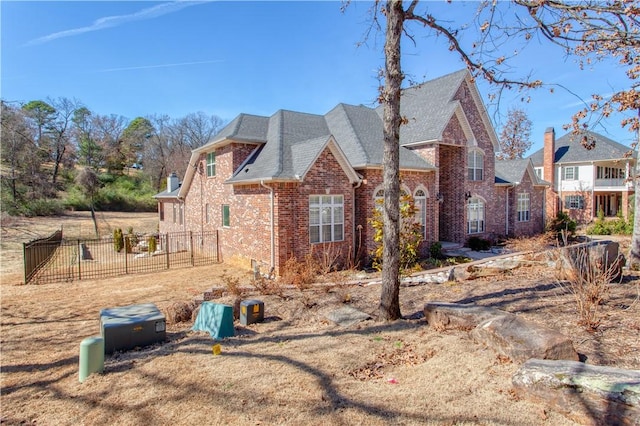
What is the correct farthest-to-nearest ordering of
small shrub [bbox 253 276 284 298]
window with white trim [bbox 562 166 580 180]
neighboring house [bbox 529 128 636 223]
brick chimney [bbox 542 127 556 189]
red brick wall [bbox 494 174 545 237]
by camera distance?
brick chimney [bbox 542 127 556 189] → window with white trim [bbox 562 166 580 180] → neighboring house [bbox 529 128 636 223] → red brick wall [bbox 494 174 545 237] → small shrub [bbox 253 276 284 298]

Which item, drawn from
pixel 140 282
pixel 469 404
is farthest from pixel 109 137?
pixel 469 404

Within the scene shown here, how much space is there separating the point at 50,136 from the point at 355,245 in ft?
164

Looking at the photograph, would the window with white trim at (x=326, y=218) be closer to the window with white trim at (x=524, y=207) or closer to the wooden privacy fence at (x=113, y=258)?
the wooden privacy fence at (x=113, y=258)

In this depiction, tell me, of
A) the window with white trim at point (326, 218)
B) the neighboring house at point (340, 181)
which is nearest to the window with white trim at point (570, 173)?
the neighboring house at point (340, 181)

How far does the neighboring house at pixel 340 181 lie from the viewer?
43.4 feet

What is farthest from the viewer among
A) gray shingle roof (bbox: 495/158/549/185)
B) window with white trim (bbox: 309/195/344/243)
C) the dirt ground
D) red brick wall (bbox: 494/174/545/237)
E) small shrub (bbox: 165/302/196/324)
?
gray shingle roof (bbox: 495/158/549/185)

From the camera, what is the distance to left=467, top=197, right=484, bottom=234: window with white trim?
19.3 metres

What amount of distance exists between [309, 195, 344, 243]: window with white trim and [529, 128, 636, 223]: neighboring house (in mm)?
29770

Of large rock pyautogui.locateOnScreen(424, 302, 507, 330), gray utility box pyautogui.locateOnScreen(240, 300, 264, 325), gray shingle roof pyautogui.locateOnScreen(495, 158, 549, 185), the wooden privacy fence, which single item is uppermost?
gray shingle roof pyautogui.locateOnScreen(495, 158, 549, 185)

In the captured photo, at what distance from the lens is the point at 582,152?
113 ft

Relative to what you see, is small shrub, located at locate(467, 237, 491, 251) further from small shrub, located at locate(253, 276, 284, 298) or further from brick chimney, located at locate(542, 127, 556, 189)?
brick chimney, located at locate(542, 127, 556, 189)

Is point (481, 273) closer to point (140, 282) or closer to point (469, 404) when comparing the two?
point (469, 404)

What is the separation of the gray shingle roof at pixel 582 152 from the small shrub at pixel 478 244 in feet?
67.4

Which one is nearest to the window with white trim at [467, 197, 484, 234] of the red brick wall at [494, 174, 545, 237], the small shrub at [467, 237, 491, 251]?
the small shrub at [467, 237, 491, 251]
